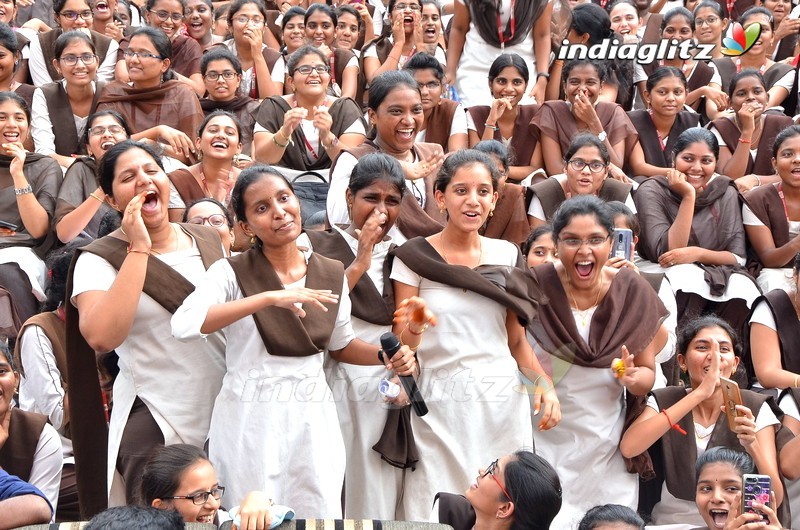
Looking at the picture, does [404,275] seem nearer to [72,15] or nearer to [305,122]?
[305,122]

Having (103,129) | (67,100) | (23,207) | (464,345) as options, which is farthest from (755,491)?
(67,100)

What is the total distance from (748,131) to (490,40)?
71.4 inches

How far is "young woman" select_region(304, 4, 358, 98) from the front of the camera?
766cm

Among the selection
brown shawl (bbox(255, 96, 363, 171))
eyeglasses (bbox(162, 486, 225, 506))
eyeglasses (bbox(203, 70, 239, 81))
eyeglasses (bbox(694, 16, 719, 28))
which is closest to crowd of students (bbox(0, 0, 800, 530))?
eyeglasses (bbox(162, 486, 225, 506))

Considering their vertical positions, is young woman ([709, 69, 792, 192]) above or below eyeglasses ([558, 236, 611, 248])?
above

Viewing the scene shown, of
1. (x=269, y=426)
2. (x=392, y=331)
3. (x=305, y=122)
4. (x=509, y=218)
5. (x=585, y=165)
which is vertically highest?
(x=305, y=122)

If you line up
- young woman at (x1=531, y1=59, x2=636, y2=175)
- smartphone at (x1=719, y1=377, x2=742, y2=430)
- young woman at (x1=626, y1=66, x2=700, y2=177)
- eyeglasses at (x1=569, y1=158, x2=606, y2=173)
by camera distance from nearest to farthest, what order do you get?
smartphone at (x1=719, y1=377, x2=742, y2=430) → eyeglasses at (x1=569, y1=158, x2=606, y2=173) → young woman at (x1=531, y1=59, x2=636, y2=175) → young woman at (x1=626, y1=66, x2=700, y2=177)

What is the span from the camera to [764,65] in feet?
27.7

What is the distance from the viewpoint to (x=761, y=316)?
5.10 metres

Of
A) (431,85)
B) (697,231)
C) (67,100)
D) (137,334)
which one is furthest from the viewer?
(67,100)

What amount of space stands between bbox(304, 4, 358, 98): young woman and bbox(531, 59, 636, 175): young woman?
4.62 ft

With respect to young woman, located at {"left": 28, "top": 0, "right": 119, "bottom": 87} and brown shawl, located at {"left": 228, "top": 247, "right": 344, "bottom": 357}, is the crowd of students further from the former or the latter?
young woman, located at {"left": 28, "top": 0, "right": 119, "bottom": 87}

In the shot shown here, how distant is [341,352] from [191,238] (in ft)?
2.18

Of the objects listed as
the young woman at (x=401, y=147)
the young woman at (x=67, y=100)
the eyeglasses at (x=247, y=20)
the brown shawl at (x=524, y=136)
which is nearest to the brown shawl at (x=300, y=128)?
the brown shawl at (x=524, y=136)
